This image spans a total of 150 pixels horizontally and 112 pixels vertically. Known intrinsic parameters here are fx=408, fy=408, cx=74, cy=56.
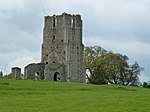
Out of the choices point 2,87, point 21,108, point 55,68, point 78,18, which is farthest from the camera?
point 78,18

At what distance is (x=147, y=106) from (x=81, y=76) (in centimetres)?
7224

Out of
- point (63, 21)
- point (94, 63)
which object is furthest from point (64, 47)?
point (94, 63)

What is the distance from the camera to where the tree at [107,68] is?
10544 cm

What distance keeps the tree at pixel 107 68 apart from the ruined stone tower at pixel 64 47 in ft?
16.9

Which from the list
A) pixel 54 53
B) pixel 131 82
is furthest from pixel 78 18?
pixel 131 82

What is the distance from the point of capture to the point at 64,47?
101750 millimetres

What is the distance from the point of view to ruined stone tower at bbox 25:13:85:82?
99375 millimetres

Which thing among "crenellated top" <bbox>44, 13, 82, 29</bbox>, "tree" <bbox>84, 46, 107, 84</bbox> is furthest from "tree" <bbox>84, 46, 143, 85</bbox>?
"crenellated top" <bbox>44, 13, 82, 29</bbox>

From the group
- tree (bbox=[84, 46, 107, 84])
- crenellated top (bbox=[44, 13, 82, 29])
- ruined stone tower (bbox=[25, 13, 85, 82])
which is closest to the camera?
ruined stone tower (bbox=[25, 13, 85, 82])

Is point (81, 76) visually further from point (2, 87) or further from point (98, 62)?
point (2, 87)

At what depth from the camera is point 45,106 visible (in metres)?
28.6

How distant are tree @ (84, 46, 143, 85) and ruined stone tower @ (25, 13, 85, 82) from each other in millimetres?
5139

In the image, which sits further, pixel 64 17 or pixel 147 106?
pixel 64 17

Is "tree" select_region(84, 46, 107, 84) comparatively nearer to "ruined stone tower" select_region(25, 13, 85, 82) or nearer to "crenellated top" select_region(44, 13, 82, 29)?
"ruined stone tower" select_region(25, 13, 85, 82)
